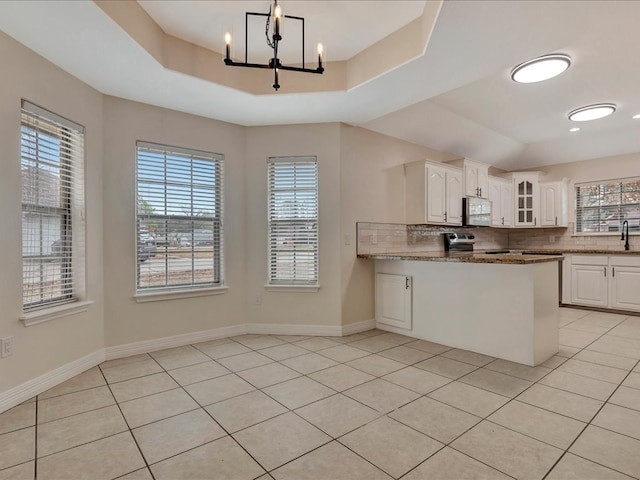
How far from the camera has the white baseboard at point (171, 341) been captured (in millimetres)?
3344

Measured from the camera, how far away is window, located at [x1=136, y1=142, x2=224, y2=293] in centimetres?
352

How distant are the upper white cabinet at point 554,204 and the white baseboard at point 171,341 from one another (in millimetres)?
5549

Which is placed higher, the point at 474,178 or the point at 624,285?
the point at 474,178

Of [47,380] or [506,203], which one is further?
[506,203]

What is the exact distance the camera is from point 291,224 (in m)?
4.13

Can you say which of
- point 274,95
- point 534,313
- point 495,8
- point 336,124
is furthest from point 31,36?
point 534,313

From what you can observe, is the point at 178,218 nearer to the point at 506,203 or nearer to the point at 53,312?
the point at 53,312

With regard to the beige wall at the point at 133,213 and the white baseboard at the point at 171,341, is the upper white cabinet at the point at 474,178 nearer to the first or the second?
the beige wall at the point at 133,213

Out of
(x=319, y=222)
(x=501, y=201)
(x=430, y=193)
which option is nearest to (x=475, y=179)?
(x=501, y=201)

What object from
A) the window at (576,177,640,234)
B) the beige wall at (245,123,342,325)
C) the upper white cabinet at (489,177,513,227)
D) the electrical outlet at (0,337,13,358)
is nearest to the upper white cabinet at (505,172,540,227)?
the upper white cabinet at (489,177,513,227)

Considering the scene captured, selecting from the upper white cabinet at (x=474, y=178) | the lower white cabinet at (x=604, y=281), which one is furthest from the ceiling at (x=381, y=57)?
the lower white cabinet at (x=604, y=281)

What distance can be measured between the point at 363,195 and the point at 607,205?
15.0 ft

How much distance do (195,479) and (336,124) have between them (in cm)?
359

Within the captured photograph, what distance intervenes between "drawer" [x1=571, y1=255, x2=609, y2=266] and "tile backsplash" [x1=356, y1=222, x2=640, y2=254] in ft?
0.62
